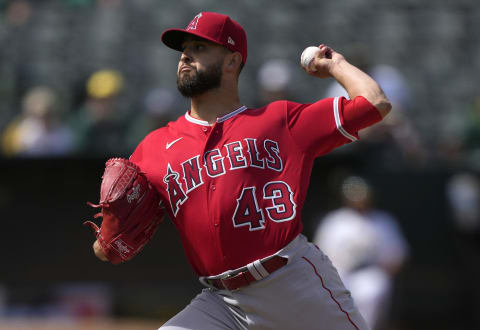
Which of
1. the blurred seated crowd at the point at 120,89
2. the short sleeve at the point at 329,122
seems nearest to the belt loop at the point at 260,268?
the short sleeve at the point at 329,122

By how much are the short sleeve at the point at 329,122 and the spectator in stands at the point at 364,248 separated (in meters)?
3.76

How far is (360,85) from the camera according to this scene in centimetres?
357

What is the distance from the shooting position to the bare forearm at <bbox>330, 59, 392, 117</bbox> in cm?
351

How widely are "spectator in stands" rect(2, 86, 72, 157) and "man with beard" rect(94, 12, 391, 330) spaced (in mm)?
4725

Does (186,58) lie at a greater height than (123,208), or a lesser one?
greater

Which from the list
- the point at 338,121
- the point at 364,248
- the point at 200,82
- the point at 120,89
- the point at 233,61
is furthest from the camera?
the point at 120,89

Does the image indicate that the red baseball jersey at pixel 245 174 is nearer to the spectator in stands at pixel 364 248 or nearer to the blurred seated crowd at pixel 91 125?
the spectator in stands at pixel 364 248

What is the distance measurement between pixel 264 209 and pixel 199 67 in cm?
74

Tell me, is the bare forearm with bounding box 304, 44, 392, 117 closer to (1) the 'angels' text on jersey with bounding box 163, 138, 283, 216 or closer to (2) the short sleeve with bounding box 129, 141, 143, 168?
(1) the 'angels' text on jersey with bounding box 163, 138, 283, 216

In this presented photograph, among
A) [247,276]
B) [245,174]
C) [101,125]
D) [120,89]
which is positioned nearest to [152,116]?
[101,125]

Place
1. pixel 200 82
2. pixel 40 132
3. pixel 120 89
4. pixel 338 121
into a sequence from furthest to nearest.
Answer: pixel 120 89, pixel 40 132, pixel 200 82, pixel 338 121

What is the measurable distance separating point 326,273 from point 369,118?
0.71 metres

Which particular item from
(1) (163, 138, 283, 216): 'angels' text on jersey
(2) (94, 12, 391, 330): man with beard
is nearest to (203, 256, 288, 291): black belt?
(2) (94, 12, 391, 330): man with beard

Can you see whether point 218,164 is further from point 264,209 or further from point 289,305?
point 289,305
